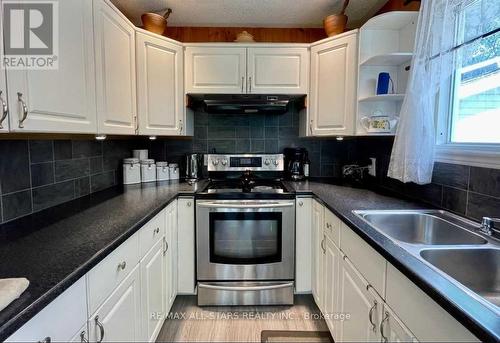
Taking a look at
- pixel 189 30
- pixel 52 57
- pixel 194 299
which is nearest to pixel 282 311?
pixel 194 299

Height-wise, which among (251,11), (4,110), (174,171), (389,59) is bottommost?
(174,171)

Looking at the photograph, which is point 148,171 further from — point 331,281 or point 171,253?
point 331,281

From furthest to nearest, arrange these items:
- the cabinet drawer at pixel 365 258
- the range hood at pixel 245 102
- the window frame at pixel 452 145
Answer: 1. the range hood at pixel 245 102
2. the window frame at pixel 452 145
3. the cabinet drawer at pixel 365 258

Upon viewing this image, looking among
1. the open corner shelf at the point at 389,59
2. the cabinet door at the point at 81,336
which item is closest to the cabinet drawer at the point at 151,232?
the cabinet door at the point at 81,336

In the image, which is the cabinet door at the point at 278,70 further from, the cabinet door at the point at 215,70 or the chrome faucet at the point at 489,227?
the chrome faucet at the point at 489,227

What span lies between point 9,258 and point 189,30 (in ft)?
7.72

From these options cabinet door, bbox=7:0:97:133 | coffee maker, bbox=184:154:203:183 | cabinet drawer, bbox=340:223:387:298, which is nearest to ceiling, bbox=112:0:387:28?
cabinet door, bbox=7:0:97:133

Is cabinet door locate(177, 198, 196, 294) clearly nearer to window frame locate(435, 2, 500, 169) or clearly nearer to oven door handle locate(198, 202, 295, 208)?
oven door handle locate(198, 202, 295, 208)

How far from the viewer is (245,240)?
2207 mm

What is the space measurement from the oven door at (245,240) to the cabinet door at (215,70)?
38.1 inches

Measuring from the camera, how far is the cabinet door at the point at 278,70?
243 centimetres

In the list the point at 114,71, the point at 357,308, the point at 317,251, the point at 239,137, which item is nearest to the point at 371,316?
the point at 357,308

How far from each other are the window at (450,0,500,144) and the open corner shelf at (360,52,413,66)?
1.43 ft

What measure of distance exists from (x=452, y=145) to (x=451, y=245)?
0.71 meters
